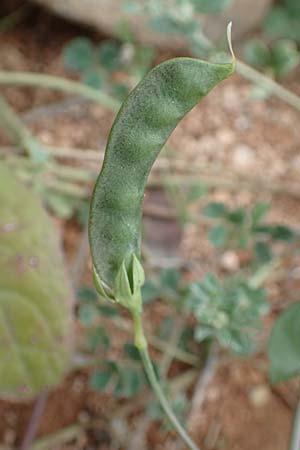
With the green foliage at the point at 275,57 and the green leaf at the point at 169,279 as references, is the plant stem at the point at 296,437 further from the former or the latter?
the green foliage at the point at 275,57

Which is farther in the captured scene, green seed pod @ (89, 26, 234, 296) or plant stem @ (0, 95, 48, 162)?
plant stem @ (0, 95, 48, 162)

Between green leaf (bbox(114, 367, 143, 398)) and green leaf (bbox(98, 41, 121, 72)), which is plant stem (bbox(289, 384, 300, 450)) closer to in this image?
green leaf (bbox(114, 367, 143, 398))

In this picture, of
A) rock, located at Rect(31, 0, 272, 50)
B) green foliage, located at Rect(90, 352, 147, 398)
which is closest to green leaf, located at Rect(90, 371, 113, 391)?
green foliage, located at Rect(90, 352, 147, 398)

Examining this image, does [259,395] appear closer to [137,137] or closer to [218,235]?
[218,235]

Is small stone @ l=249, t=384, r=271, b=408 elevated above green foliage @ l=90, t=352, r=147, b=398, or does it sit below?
below

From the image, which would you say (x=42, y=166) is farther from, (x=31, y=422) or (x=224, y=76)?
(x=224, y=76)

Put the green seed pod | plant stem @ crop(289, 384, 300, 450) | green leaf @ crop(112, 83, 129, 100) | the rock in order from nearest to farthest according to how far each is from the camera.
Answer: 1. the green seed pod
2. plant stem @ crop(289, 384, 300, 450)
3. green leaf @ crop(112, 83, 129, 100)
4. the rock

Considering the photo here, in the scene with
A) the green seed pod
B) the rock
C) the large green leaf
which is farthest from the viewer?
the rock

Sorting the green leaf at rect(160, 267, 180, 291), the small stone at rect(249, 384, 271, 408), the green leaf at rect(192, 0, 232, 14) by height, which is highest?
the green leaf at rect(192, 0, 232, 14)
